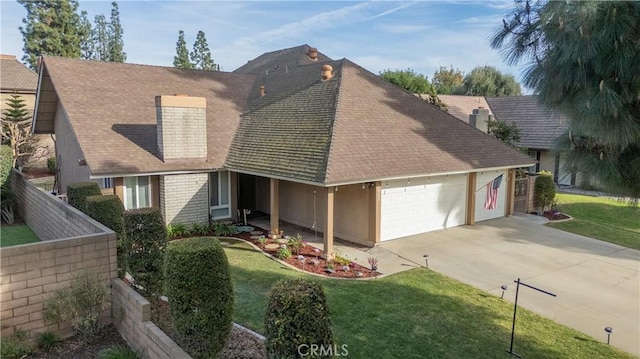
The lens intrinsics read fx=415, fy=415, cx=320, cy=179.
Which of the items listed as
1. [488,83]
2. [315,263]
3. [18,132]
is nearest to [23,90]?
[18,132]

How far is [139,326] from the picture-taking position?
19.9 feet

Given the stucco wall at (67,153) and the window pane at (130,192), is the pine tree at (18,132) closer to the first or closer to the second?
the stucco wall at (67,153)

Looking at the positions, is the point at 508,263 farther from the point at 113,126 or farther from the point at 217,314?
the point at 113,126

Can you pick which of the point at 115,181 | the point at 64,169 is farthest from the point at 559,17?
the point at 64,169

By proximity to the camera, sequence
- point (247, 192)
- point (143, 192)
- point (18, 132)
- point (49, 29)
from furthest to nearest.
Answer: point (49, 29) → point (18, 132) → point (247, 192) → point (143, 192)

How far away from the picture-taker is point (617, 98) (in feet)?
11.5

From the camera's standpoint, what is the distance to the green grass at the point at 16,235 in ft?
40.8

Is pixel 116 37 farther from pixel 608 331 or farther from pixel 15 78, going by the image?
pixel 608 331

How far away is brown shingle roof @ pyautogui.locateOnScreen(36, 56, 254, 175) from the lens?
46.9 feet

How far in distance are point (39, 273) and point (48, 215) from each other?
640 cm

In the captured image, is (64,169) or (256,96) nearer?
(64,169)

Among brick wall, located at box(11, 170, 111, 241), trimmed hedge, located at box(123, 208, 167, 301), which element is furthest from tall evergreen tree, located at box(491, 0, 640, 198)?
brick wall, located at box(11, 170, 111, 241)

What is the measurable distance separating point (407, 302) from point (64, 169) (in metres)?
16.5

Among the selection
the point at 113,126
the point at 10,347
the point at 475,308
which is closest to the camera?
the point at 10,347
